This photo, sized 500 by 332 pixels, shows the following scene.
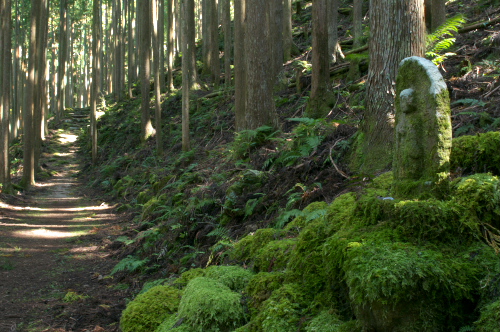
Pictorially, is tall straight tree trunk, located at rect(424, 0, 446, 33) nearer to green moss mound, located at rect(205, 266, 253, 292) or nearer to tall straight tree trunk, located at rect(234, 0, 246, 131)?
tall straight tree trunk, located at rect(234, 0, 246, 131)

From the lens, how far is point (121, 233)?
35.0 feet

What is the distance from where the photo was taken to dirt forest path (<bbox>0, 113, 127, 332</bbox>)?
588 centimetres

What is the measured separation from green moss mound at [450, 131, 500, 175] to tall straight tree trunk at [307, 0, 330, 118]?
18.9 ft

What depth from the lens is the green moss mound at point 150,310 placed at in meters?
4.48

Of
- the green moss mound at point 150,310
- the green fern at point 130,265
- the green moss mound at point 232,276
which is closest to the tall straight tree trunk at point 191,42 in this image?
the green fern at point 130,265

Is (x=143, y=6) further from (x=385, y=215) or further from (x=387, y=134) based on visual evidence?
(x=385, y=215)

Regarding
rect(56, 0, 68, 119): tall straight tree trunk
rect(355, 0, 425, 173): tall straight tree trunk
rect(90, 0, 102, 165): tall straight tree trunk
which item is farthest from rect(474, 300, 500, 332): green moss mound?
rect(56, 0, 68, 119): tall straight tree trunk

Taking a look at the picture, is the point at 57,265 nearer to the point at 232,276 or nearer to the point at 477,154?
the point at 232,276

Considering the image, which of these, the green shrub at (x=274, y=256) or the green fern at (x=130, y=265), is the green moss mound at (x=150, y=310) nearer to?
the green shrub at (x=274, y=256)

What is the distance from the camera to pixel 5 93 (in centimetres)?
1591

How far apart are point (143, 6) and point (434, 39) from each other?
48.3 ft

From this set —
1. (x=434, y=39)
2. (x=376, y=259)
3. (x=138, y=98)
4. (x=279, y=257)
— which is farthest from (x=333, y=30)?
(x=138, y=98)

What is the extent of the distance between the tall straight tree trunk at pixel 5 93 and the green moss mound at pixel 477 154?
1565 centimetres

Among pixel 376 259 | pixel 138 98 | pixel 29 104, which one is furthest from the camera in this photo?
pixel 138 98
